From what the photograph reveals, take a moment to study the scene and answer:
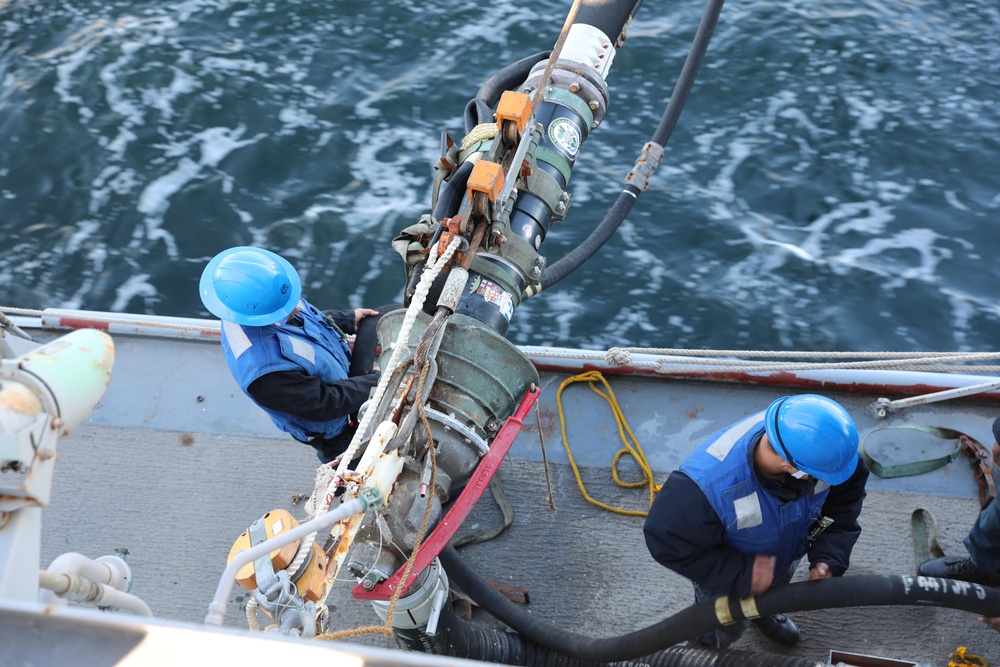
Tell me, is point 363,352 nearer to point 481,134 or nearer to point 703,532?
point 481,134

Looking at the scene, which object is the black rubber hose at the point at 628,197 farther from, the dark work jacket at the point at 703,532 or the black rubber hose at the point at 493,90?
the dark work jacket at the point at 703,532

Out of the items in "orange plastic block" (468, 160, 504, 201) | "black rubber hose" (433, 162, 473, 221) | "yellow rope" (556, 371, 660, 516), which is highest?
"orange plastic block" (468, 160, 504, 201)

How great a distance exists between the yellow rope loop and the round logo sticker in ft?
0.84

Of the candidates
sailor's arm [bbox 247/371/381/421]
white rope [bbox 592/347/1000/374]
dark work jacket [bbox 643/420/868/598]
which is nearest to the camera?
dark work jacket [bbox 643/420/868/598]

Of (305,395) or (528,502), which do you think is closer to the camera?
(305,395)

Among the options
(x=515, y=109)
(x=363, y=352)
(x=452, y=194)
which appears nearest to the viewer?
(x=515, y=109)

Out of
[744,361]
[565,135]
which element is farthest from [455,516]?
[744,361]

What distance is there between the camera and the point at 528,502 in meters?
3.64

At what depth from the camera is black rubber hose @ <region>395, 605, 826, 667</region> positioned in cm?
282

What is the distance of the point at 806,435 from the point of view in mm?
2395

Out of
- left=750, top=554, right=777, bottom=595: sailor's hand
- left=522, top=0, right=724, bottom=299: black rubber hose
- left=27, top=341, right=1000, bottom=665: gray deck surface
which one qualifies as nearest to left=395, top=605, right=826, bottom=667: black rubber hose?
left=27, top=341, right=1000, bottom=665: gray deck surface

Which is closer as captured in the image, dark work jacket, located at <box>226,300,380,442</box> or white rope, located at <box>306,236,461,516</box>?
white rope, located at <box>306,236,461,516</box>

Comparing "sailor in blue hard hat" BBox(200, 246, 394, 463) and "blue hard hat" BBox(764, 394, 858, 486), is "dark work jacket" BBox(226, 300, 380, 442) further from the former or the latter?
"blue hard hat" BBox(764, 394, 858, 486)

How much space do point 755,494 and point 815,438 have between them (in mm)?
256
